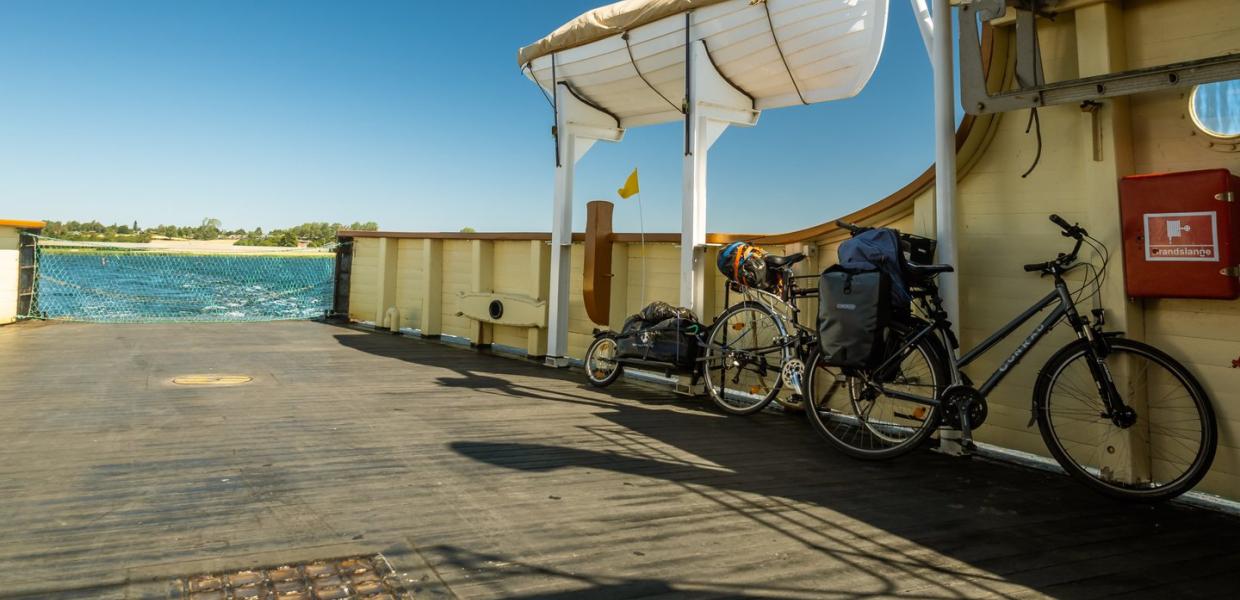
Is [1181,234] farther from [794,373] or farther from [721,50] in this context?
[721,50]

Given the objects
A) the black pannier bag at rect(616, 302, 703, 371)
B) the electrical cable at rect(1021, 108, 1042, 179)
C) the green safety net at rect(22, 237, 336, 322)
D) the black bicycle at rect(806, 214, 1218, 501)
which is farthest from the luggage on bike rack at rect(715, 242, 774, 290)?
the green safety net at rect(22, 237, 336, 322)

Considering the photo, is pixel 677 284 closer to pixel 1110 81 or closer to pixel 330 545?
pixel 1110 81

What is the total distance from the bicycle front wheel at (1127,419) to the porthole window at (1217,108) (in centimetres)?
107

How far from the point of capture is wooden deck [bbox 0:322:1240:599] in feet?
7.95

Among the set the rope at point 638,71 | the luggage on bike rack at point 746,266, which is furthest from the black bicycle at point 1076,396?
the rope at point 638,71

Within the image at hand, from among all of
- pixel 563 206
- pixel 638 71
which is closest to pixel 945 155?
pixel 638 71

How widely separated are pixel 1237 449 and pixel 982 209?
5.82ft

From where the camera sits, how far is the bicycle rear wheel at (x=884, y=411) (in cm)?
399

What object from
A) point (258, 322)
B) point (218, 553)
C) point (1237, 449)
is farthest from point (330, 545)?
point (258, 322)

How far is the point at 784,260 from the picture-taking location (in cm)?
528

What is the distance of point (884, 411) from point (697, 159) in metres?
2.98

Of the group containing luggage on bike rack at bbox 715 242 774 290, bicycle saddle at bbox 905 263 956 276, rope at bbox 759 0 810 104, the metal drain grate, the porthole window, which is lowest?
the metal drain grate

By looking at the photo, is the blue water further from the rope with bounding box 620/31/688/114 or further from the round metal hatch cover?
the rope with bounding box 620/31/688/114

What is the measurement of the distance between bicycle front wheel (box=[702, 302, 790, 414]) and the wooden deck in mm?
349
